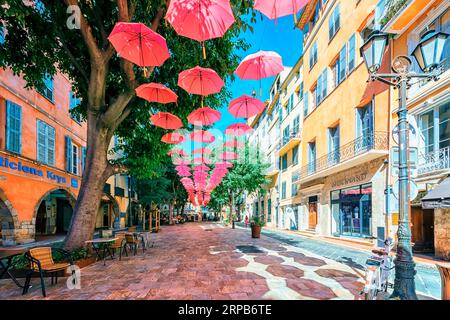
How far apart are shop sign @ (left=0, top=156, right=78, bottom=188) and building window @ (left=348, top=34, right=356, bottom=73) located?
55.5 ft

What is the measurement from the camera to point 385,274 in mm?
4695

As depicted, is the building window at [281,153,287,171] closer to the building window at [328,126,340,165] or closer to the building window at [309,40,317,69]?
the building window at [309,40,317,69]

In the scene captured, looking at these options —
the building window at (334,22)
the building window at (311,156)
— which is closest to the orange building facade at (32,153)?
the building window at (311,156)

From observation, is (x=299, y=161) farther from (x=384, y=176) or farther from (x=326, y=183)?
(x=384, y=176)

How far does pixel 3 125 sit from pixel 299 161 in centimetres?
1952

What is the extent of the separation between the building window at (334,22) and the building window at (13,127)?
17.8 metres

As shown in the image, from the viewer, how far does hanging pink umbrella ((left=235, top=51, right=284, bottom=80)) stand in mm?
5621

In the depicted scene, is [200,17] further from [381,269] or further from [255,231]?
[255,231]

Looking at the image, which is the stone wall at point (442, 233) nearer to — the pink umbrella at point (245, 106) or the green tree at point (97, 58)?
the pink umbrella at point (245, 106)

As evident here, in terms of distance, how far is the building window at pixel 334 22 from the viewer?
16.3 metres

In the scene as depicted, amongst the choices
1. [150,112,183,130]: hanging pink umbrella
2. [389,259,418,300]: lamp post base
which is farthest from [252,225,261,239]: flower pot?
[389,259,418,300]: lamp post base

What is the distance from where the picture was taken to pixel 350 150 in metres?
13.9
